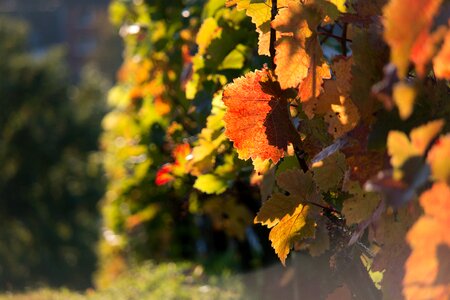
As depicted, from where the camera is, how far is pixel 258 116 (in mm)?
2092

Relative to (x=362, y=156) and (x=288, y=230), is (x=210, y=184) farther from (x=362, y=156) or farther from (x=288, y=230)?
(x=362, y=156)

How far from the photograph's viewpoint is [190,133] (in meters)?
4.47

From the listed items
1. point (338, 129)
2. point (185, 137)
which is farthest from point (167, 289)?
point (338, 129)

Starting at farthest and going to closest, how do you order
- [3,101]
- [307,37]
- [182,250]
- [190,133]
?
[3,101], [182,250], [190,133], [307,37]

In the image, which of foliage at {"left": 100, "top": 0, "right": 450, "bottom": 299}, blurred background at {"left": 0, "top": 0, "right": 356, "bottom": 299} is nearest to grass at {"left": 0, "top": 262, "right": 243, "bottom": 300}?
blurred background at {"left": 0, "top": 0, "right": 356, "bottom": 299}

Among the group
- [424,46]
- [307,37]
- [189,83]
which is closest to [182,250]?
[189,83]

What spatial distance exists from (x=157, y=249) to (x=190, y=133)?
4.85 m

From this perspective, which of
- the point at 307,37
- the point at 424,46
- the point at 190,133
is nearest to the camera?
the point at 424,46

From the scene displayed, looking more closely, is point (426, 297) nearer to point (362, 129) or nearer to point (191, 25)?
point (362, 129)

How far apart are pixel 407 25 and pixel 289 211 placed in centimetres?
85

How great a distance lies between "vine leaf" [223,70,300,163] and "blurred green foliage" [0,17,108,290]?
2116cm

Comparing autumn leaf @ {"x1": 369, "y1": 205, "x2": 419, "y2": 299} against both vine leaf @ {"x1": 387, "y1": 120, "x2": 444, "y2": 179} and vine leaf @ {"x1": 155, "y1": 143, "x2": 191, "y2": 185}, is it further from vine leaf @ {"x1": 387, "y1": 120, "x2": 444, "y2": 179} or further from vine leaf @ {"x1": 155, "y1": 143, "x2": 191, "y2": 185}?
vine leaf @ {"x1": 155, "y1": 143, "x2": 191, "y2": 185}

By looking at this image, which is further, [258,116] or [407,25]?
[258,116]

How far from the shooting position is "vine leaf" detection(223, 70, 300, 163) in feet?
6.79
